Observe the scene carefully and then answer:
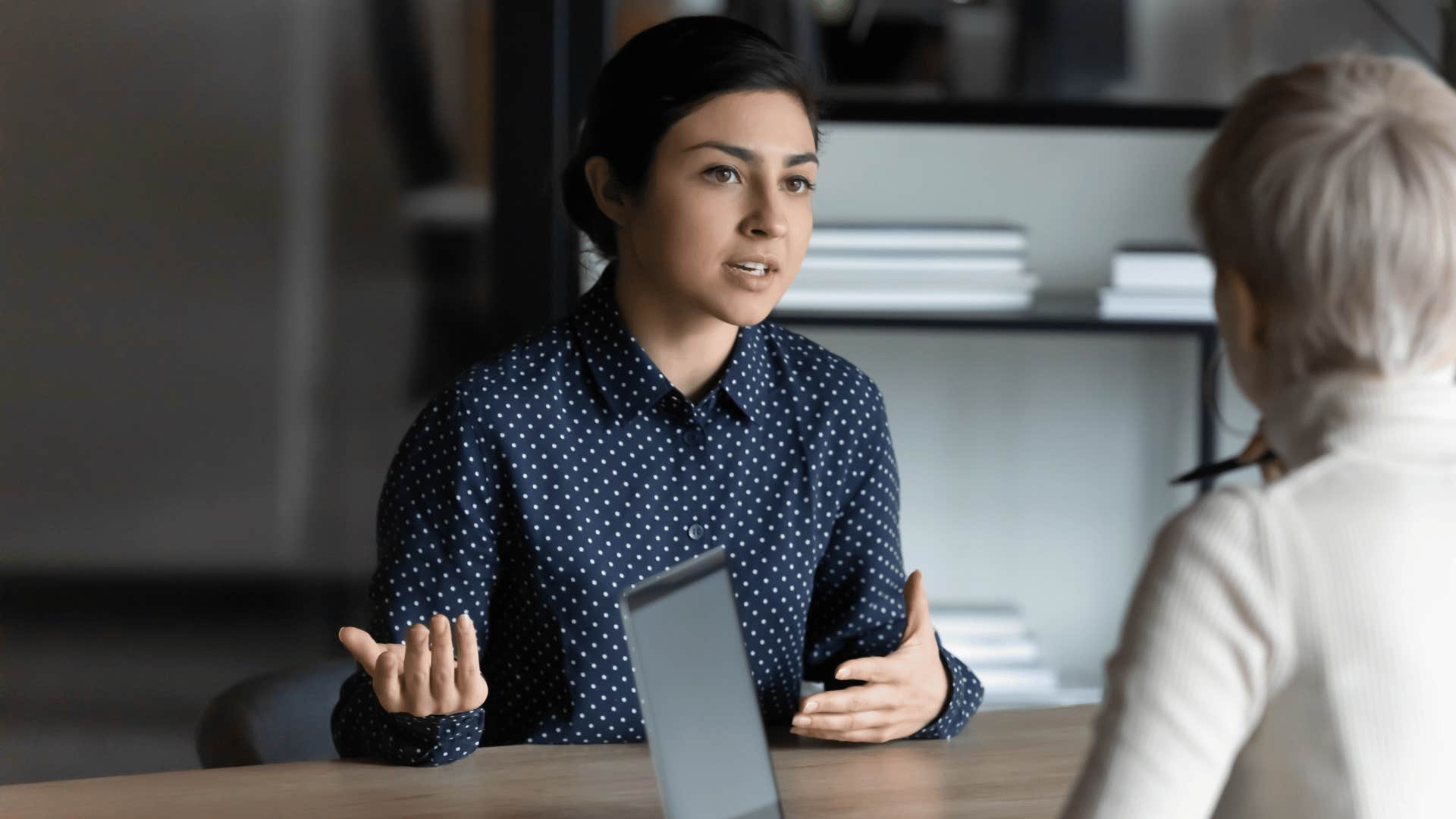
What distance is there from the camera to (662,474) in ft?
4.75

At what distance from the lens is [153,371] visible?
210 centimetres

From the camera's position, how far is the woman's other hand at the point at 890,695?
1287 mm

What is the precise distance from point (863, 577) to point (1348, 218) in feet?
2.93

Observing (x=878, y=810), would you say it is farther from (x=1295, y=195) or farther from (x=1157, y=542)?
(x=1295, y=195)

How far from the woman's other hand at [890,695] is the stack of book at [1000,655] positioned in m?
1.08

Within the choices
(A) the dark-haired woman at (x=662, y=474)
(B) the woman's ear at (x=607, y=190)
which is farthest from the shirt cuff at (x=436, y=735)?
(B) the woman's ear at (x=607, y=190)

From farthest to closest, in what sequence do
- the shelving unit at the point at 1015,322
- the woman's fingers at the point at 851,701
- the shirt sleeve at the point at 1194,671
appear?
the shelving unit at the point at 1015,322 → the woman's fingers at the point at 851,701 → the shirt sleeve at the point at 1194,671

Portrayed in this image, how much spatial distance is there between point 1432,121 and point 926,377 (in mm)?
1979

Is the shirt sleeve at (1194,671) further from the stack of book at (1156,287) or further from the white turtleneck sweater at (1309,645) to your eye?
the stack of book at (1156,287)

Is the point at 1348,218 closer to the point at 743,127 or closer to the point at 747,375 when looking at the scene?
the point at 743,127

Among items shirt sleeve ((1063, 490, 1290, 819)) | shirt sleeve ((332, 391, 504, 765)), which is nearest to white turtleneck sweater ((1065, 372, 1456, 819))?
shirt sleeve ((1063, 490, 1290, 819))

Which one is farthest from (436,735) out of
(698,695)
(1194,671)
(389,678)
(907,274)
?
(907,274)

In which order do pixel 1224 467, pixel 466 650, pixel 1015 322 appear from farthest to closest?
pixel 1015 322 < pixel 466 650 < pixel 1224 467

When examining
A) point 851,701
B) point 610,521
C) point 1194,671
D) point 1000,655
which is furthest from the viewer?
point 1000,655
